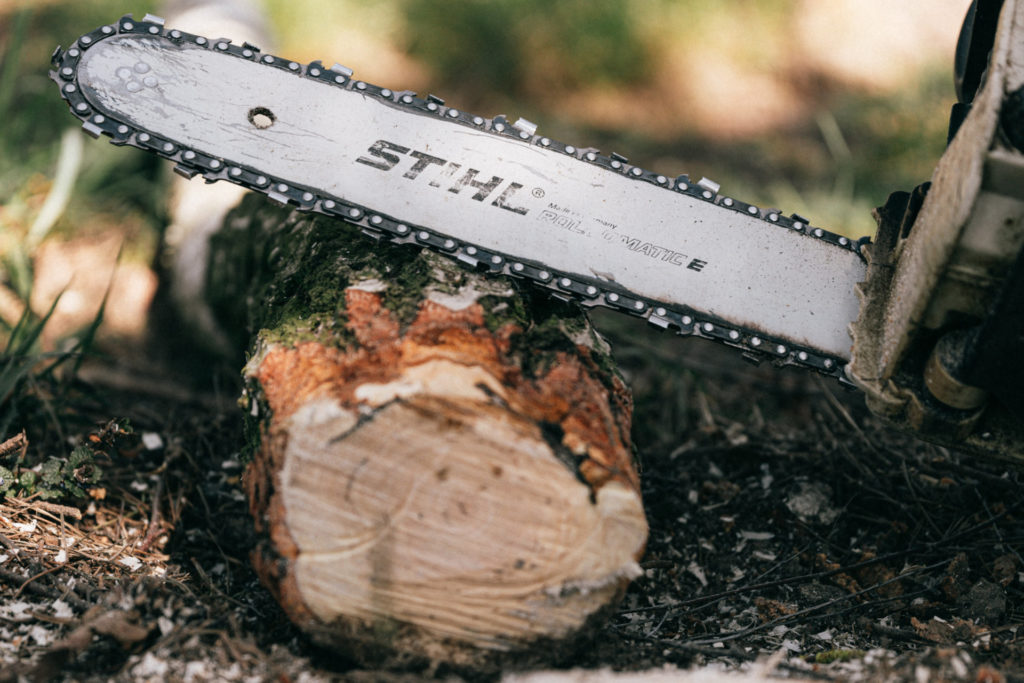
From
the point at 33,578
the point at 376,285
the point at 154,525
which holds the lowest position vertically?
the point at 154,525

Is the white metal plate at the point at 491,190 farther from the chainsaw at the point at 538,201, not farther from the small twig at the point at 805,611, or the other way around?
the small twig at the point at 805,611

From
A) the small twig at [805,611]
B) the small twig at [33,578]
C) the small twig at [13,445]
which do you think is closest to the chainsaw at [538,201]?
the small twig at [805,611]

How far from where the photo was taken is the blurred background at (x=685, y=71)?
487 cm

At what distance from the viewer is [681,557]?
2.18 m

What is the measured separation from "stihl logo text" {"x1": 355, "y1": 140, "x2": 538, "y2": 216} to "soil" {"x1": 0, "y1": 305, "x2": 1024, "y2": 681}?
797 mm

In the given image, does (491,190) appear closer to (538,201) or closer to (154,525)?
(538,201)

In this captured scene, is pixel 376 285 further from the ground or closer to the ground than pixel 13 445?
further from the ground

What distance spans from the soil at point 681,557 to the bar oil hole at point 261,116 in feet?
2.85

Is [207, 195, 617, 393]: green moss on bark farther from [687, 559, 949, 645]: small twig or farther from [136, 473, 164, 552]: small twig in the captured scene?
[687, 559, 949, 645]: small twig

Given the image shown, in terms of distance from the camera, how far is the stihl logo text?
1963mm

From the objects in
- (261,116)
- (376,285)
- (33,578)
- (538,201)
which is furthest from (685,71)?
(33,578)

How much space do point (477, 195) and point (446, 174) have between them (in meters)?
0.10

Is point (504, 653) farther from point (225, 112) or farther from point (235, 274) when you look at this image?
point (235, 274)

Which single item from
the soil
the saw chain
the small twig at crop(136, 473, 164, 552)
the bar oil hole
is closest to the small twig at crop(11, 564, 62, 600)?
the soil
